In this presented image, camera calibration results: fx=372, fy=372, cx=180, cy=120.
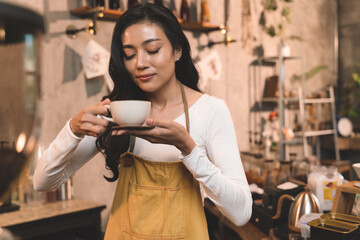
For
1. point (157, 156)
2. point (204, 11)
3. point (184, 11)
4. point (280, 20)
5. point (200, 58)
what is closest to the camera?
point (157, 156)

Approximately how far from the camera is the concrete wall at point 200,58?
283cm

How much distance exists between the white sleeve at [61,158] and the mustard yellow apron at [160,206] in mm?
184

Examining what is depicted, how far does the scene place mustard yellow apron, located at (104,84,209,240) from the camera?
1296 mm

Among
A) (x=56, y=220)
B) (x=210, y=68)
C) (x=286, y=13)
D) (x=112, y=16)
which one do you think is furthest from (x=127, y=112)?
(x=286, y=13)

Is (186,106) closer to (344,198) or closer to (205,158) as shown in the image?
(205,158)

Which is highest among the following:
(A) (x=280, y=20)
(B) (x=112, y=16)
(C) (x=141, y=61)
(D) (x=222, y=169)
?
(A) (x=280, y=20)

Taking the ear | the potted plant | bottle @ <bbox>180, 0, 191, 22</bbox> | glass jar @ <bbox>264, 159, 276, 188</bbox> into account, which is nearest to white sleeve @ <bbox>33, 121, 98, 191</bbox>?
the ear

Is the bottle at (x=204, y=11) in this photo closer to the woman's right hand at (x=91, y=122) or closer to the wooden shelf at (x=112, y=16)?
the wooden shelf at (x=112, y=16)

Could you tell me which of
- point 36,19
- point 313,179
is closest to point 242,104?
point 313,179

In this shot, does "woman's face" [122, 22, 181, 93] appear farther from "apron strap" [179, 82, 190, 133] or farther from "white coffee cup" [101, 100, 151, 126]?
"white coffee cup" [101, 100, 151, 126]

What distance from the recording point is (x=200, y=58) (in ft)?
13.0

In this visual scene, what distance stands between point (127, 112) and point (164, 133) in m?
0.12

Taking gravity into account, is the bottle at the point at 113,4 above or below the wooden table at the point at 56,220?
above

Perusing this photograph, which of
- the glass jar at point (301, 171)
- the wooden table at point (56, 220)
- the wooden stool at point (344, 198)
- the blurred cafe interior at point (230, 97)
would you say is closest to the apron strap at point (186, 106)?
the blurred cafe interior at point (230, 97)
